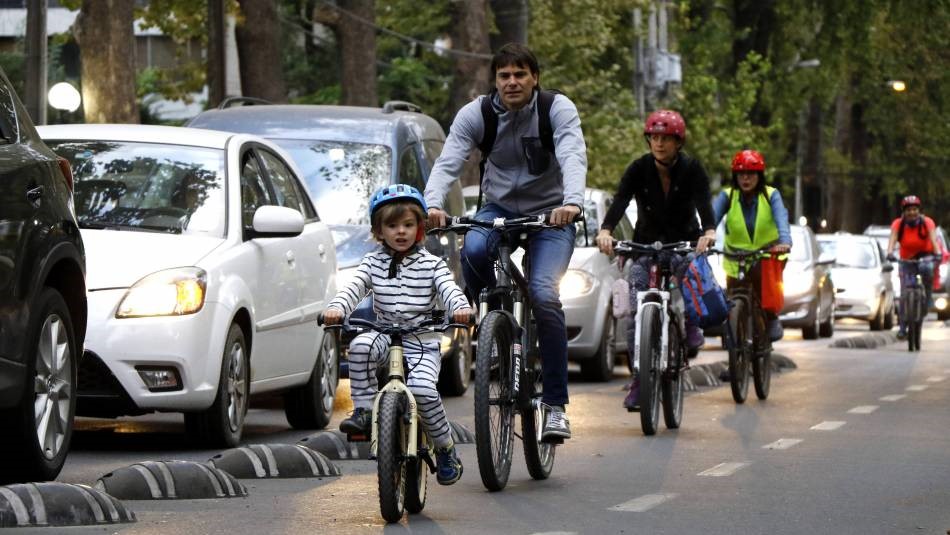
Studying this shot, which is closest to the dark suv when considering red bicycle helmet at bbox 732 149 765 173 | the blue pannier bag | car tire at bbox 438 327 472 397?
the blue pannier bag

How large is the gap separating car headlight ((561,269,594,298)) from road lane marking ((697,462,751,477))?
23.6 feet

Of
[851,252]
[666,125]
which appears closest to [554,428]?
[666,125]

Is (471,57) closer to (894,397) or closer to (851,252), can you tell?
(851,252)

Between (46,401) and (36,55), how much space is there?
14.4m

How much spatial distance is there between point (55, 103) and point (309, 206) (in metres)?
13.7

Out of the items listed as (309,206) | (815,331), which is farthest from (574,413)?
(815,331)

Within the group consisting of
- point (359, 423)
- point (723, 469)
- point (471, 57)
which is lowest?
point (723, 469)

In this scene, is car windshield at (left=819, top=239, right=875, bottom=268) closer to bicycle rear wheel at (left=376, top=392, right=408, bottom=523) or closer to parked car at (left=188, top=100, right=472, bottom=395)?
parked car at (left=188, top=100, right=472, bottom=395)

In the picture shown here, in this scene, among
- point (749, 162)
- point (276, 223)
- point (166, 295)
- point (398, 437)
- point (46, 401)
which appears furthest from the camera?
point (749, 162)

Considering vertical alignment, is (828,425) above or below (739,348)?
below

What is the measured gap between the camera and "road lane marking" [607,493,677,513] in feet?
27.6

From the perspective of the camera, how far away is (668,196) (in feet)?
Result: 42.3

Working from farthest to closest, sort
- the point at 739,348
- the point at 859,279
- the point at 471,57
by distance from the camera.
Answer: the point at 859,279 → the point at 471,57 → the point at 739,348

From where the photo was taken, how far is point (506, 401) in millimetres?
8930
